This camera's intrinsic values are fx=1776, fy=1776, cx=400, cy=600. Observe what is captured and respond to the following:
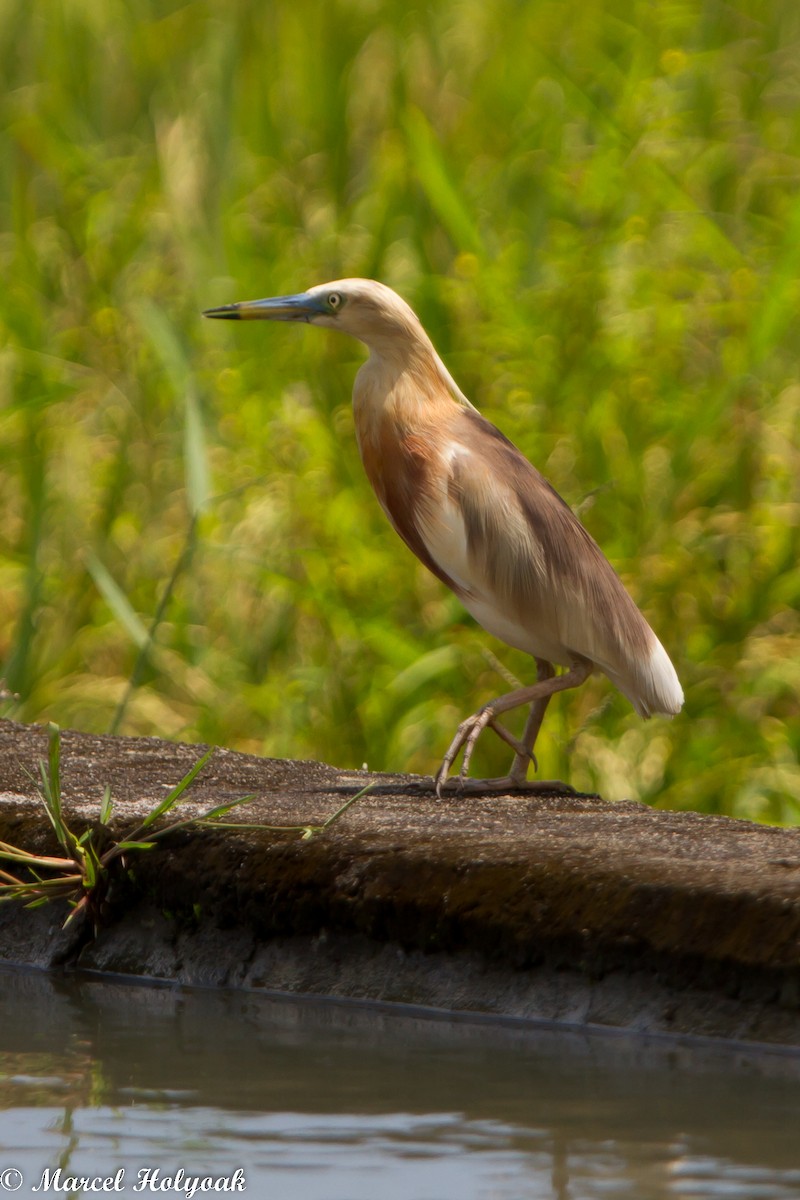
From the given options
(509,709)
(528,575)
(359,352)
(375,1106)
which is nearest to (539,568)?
(528,575)

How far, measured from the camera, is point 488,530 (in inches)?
125

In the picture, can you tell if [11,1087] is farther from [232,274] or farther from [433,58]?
[433,58]

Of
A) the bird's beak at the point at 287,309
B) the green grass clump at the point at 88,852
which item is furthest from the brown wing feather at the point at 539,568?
the green grass clump at the point at 88,852

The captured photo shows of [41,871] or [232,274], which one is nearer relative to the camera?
[41,871]

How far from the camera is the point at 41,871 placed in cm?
262

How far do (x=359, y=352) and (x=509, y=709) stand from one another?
2.20 meters

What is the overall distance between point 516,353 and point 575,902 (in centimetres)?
254

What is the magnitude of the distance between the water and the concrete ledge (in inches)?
2.4

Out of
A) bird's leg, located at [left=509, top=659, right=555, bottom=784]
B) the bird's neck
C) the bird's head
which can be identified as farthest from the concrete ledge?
the bird's head

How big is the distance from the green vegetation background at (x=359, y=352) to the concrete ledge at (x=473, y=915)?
1.01 meters

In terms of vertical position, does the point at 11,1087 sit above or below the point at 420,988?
above

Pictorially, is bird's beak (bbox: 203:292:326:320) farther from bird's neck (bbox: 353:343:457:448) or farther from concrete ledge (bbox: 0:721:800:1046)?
concrete ledge (bbox: 0:721:800:1046)

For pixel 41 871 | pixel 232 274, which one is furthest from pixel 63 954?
pixel 232 274

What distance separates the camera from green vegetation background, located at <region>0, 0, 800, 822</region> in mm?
4363
